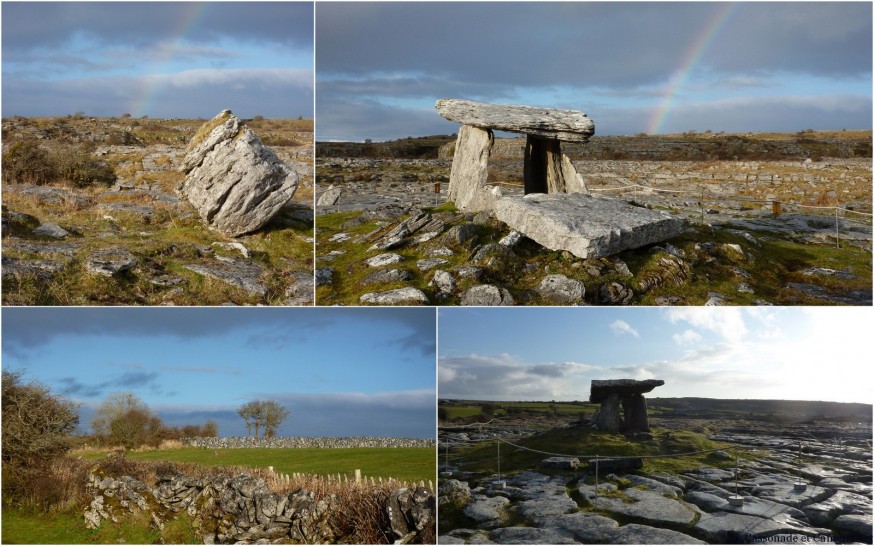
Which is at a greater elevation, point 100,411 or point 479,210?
point 479,210

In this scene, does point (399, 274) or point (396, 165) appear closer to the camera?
point (399, 274)

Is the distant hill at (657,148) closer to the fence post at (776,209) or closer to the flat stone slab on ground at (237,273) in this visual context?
the fence post at (776,209)

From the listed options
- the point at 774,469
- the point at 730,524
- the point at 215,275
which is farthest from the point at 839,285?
the point at 215,275

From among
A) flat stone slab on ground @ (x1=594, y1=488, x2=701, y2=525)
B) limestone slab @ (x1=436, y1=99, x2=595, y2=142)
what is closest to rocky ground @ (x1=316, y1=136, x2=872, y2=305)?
limestone slab @ (x1=436, y1=99, x2=595, y2=142)

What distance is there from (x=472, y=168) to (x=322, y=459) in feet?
27.0

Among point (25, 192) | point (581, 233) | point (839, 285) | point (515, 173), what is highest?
point (515, 173)

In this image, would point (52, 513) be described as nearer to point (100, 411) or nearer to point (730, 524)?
point (100, 411)

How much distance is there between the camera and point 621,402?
13.2 metres

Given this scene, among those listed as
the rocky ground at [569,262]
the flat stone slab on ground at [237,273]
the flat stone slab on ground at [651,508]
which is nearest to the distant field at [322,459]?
the rocky ground at [569,262]

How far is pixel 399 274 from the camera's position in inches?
523

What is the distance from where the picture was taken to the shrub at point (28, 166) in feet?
60.1

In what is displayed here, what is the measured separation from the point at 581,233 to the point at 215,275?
7437 mm

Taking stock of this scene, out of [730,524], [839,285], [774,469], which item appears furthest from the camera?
[839,285]

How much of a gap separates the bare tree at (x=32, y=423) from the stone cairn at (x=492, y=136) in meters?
9.92
